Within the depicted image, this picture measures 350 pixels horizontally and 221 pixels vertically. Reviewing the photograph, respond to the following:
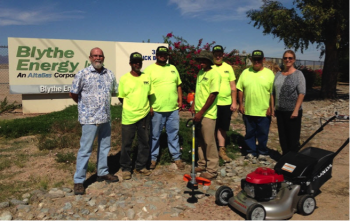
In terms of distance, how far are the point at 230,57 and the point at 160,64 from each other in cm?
815

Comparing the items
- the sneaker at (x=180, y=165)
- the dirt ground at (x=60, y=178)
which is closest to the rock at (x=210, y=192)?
the dirt ground at (x=60, y=178)

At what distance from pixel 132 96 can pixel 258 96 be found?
244 centimetres

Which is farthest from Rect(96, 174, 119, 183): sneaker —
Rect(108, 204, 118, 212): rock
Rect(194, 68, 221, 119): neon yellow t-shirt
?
Rect(194, 68, 221, 119): neon yellow t-shirt

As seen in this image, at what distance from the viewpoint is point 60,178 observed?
198 inches

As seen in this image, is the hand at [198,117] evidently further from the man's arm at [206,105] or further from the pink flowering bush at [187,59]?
the pink flowering bush at [187,59]

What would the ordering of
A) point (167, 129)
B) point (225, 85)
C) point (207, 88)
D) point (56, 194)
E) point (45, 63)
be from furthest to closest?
1. point (45, 63)
2. point (225, 85)
3. point (167, 129)
4. point (207, 88)
5. point (56, 194)

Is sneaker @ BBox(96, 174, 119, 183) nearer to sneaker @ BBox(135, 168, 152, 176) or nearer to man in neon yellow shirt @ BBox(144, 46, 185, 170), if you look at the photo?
sneaker @ BBox(135, 168, 152, 176)

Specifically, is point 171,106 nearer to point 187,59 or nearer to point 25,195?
point 25,195

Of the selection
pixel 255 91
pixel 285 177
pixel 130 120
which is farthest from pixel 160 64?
pixel 285 177

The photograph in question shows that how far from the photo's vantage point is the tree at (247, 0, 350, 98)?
511 inches

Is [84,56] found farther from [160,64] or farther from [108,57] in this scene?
[160,64]

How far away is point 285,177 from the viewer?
13.5 ft

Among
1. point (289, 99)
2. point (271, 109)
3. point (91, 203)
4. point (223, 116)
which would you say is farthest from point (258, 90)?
point (91, 203)

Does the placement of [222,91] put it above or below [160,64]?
below
